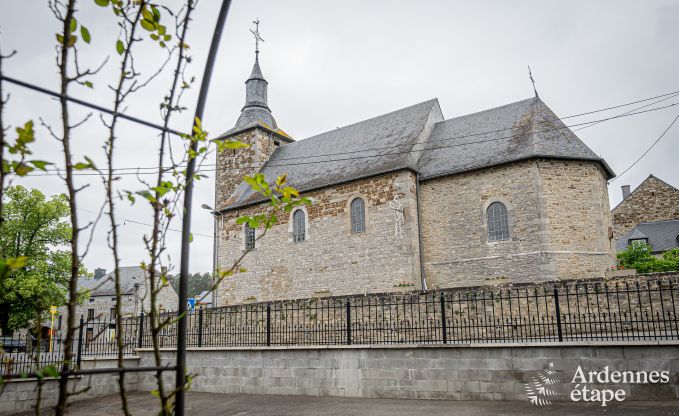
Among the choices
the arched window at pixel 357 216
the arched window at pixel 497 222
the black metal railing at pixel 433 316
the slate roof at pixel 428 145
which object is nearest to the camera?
the black metal railing at pixel 433 316

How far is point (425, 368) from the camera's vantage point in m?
9.93

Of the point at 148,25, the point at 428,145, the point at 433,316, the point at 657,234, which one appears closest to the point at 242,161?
the point at 428,145

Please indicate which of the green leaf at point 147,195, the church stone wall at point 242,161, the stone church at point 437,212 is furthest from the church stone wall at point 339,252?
the green leaf at point 147,195

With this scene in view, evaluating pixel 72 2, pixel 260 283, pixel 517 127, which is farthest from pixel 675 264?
pixel 72 2

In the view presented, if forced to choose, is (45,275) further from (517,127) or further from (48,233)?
(517,127)

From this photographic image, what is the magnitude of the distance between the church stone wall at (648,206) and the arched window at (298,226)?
23187mm

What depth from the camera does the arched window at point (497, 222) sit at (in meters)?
19.0

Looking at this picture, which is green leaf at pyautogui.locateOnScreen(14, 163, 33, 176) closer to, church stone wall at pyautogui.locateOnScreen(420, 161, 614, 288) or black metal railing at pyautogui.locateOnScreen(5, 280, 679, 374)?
black metal railing at pyautogui.locateOnScreen(5, 280, 679, 374)

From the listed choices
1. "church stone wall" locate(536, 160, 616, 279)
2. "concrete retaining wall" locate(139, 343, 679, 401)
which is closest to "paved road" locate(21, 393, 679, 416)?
"concrete retaining wall" locate(139, 343, 679, 401)

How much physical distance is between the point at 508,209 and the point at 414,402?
11.3 metres

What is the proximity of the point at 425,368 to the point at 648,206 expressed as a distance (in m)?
32.4

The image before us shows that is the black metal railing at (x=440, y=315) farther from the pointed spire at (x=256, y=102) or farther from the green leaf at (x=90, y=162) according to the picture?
the pointed spire at (x=256, y=102)

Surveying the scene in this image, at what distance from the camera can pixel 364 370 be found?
412 inches

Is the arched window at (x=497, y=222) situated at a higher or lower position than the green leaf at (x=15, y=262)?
higher
